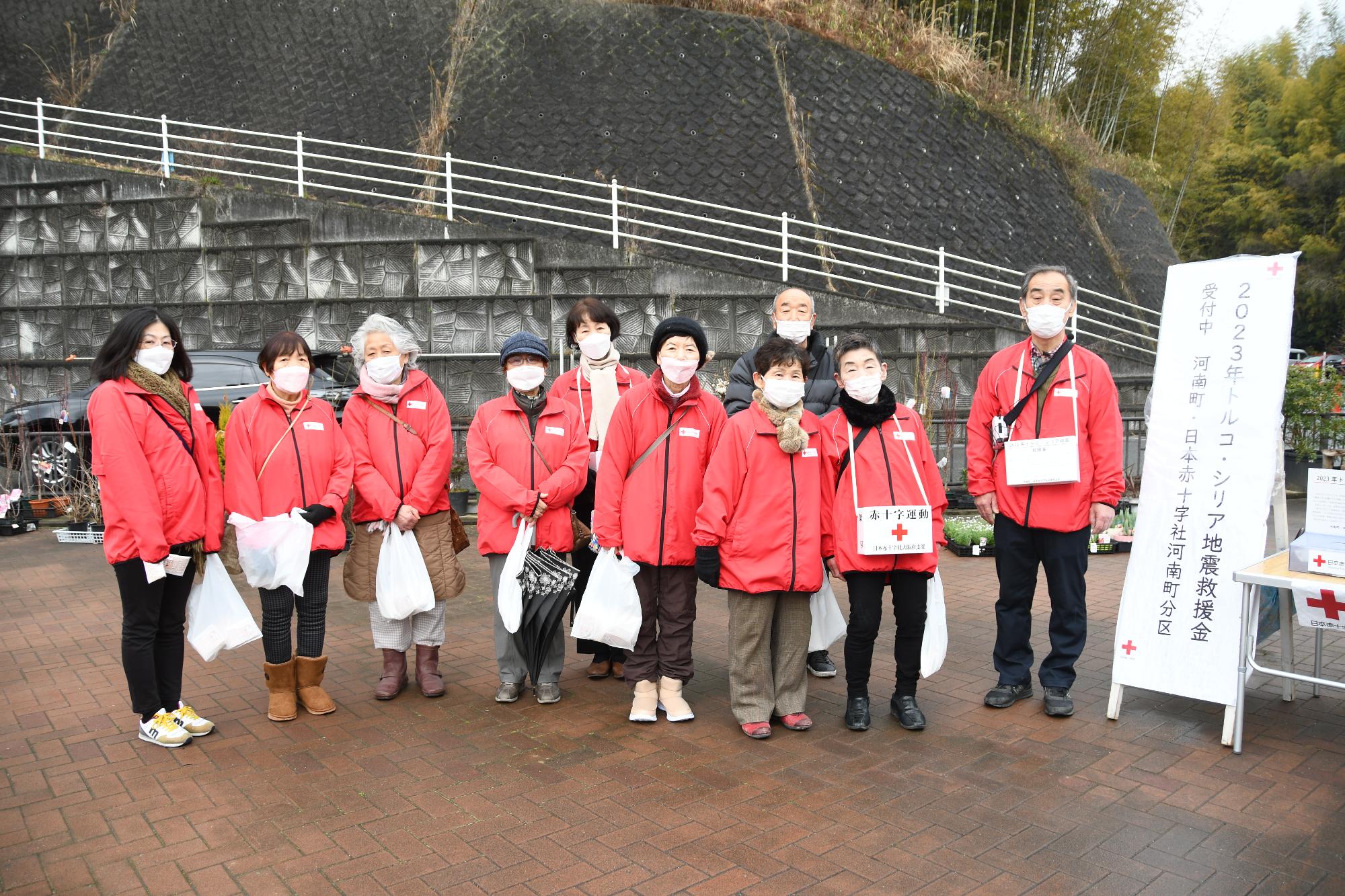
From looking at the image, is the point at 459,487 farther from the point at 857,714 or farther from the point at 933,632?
the point at 933,632

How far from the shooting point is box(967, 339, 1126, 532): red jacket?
473 cm

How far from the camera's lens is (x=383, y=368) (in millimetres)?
5000

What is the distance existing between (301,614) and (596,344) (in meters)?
2.06

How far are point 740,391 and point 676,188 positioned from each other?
11215 millimetres

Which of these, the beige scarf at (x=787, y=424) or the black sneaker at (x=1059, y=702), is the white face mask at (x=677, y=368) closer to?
the beige scarf at (x=787, y=424)

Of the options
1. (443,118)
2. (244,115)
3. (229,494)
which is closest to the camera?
(229,494)

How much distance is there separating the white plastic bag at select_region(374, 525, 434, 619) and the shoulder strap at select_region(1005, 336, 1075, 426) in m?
3.07

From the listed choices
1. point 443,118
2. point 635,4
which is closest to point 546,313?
point 443,118

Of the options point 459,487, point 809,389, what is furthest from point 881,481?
point 459,487

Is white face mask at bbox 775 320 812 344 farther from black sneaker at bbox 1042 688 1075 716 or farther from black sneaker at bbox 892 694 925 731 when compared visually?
black sneaker at bbox 1042 688 1075 716

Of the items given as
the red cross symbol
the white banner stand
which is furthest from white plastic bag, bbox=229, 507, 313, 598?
the red cross symbol

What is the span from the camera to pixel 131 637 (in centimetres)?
438

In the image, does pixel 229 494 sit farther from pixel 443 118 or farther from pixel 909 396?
pixel 443 118

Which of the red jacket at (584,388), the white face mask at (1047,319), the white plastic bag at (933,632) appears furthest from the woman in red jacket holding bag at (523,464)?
the white face mask at (1047,319)
